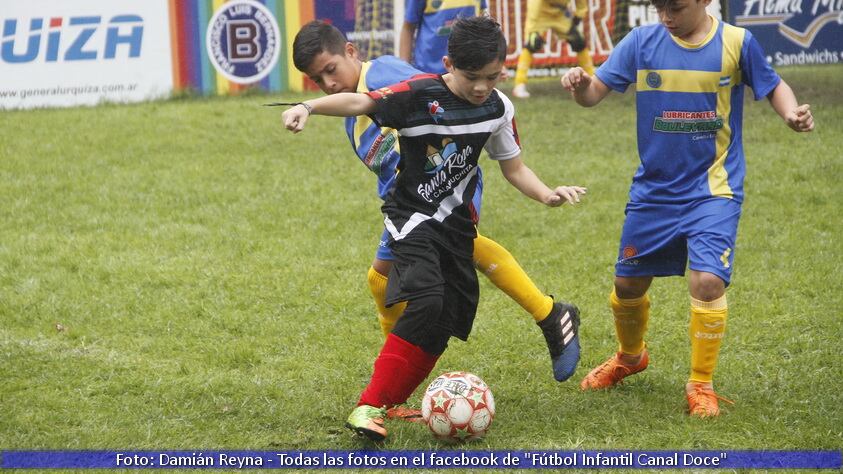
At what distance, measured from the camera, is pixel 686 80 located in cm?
432

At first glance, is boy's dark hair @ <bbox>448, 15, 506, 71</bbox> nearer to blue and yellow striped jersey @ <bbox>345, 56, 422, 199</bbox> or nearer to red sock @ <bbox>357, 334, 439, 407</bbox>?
A: blue and yellow striped jersey @ <bbox>345, 56, 422, 199</bbox>

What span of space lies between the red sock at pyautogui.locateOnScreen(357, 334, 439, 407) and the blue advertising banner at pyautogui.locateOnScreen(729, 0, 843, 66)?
1114 cm

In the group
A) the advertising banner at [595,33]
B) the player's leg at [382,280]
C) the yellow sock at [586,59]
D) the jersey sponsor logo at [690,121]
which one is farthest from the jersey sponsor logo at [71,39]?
the jersey sponsor logo at [690,121]

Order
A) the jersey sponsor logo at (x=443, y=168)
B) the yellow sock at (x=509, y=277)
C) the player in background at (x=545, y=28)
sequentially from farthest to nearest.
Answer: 1. the player in background at (x=545, y=28)
2. the yellow sock at (x=509, y=277)
3. the jersey sponsor logo at (x=443, y=168)

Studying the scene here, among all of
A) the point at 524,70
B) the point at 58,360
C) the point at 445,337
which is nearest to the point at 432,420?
the point at 445,337

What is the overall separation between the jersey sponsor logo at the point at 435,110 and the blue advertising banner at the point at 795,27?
35.7ft

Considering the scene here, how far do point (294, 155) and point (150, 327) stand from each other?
14.9 ft

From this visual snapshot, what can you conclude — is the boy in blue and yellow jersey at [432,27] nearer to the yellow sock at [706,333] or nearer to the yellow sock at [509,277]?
the yellow sock at [509,277]

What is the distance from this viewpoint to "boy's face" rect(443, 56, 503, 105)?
402cm

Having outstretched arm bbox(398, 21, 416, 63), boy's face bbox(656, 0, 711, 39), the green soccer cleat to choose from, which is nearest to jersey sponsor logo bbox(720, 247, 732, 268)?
boy's face bbox(656, 0, 711, 39)

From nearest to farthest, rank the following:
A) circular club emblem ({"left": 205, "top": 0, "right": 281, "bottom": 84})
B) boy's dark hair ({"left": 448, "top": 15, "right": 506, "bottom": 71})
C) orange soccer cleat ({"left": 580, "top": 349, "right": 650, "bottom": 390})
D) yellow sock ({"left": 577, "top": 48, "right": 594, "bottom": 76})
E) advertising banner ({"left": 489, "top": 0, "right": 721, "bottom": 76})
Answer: boy's dark hair ({"left": 448, "top": 15, "right": 506, "bottom": 71})
orange soccer cleat ({"left": 580, "top": 349, "right": 650, "bottom": 390})
yellow sock ({"left": 577, "top": 48, "right": 594, "bottom": 76})
circular club emblem ({"left": 205, "top": 0, "right": 281, "bottom": 84})
advertising banner ({"left": 489, "top": 0, "right": 721, "bottom": 76})

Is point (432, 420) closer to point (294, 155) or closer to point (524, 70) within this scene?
point (294, 155)

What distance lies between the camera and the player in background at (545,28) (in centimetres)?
1234

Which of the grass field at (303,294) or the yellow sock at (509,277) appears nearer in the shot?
the grass field at (303,294)
